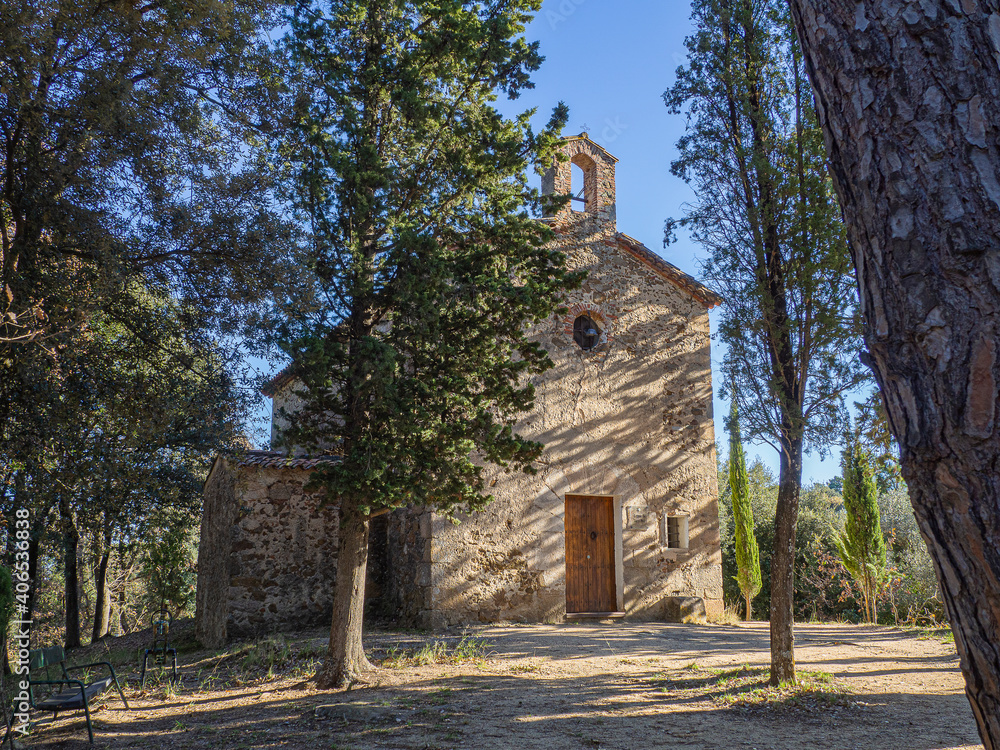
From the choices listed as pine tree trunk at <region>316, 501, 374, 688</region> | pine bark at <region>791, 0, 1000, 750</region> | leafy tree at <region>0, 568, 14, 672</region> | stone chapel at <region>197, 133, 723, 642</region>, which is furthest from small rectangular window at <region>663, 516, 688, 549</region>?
pine bark at <region>791, 0, 1000, 750</region>

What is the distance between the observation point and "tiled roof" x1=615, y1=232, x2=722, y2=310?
1249 cm

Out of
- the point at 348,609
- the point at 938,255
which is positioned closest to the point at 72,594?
the point at 348,609

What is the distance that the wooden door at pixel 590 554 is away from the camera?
1105 centimetres

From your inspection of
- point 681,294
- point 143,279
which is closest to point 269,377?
point 143,279

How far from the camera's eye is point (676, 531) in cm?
1198

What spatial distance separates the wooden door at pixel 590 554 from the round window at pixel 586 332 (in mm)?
2688

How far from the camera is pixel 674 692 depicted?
21.8 feet

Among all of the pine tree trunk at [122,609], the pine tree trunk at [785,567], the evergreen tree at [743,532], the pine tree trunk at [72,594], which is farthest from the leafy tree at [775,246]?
the pine tree trunk at [122,609]

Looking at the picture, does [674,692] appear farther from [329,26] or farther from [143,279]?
[329,26]

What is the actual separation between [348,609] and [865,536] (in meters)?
10.2

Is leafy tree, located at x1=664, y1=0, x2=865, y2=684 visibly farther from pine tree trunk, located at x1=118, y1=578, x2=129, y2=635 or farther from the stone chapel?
pine tree trunk, located at x1=118, y1=578, x2=129, y2=635

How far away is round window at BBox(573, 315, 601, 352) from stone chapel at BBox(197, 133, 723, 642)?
25 mm

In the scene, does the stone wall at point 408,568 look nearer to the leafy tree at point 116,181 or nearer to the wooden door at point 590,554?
the wooden door at point 590,554

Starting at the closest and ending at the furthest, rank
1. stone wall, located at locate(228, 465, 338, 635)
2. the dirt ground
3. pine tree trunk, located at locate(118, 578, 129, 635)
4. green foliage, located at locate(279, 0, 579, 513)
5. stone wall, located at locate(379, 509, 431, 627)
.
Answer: the dirt ground, green foliage, located at locate(279, 0, 579, 513), stone wall, located at locate(228, 465, 338, 635), stone wall, located at locate(379, 509, 431, 627), pine tree trunk, located at locate(118, 578, 129, 635)
